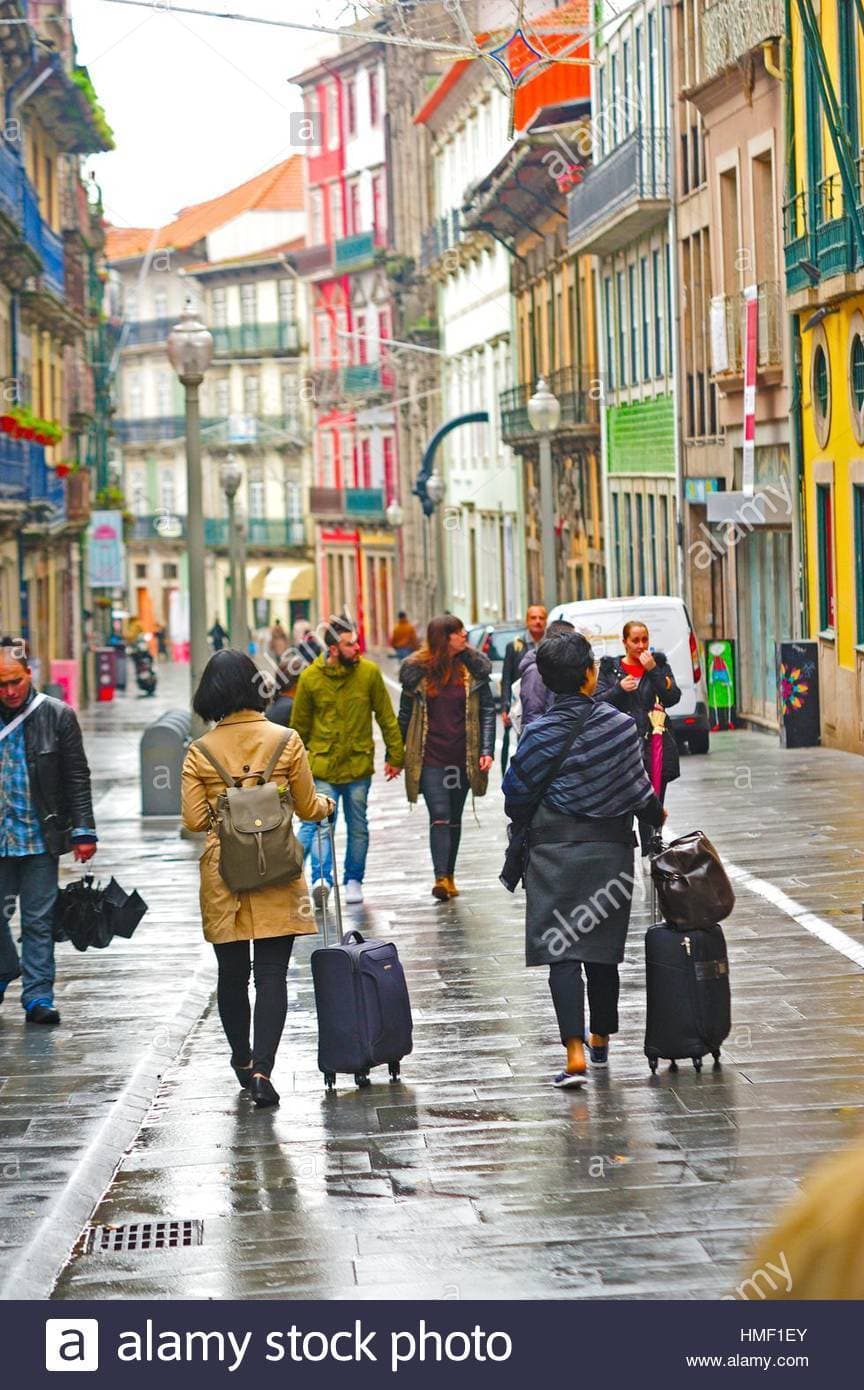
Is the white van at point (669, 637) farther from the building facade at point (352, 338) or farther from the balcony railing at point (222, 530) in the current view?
the balcony railing at point (222, 530)

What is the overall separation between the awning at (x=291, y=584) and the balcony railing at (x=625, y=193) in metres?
49.7

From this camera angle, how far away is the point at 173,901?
52.3 ft

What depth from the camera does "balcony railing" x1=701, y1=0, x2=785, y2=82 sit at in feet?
89.8

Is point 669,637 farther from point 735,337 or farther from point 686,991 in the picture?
point 686,991

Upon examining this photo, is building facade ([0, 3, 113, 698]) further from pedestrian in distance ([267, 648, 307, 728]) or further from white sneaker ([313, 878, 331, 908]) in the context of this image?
white sneaker ([313, 878, 331, 908])

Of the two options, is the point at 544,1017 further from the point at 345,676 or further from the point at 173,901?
the point at 173,901

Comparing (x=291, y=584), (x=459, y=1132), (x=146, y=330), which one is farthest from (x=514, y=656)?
(x=146, y=330)

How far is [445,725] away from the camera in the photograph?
1473cm

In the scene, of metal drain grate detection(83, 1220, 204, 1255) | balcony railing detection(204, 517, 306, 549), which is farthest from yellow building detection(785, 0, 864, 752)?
balcony railing detection(204, 517, 306, 549)

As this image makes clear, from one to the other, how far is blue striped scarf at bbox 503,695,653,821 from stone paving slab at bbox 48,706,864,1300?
1.03 m

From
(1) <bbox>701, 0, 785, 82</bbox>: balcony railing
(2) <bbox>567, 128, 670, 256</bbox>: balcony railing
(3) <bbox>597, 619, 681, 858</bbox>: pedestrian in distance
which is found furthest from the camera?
(2) <bbox>567, 128, 670, 256</bbox>: balcony railing

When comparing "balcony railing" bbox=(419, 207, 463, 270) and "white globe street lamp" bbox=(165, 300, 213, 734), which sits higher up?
"balcony railing" bbox=(419, 207, 463, 270)

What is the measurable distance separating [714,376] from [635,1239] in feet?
78.0

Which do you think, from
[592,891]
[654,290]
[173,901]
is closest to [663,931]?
[592,891]
